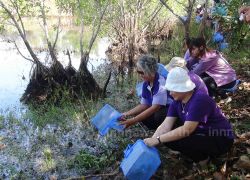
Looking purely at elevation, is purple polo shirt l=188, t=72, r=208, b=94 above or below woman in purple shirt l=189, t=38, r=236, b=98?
above

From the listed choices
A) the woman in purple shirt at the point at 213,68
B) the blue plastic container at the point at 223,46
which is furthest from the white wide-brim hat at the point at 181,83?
the blue plastic container at the point at 223,46

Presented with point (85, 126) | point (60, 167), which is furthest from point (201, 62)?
point (60, 167)

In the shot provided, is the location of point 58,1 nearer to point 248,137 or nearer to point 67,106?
point 67,106

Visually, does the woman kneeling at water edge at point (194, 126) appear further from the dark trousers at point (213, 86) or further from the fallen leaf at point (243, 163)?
the dark trousers at point (213, 86)

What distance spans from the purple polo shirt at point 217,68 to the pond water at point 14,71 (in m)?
4.10

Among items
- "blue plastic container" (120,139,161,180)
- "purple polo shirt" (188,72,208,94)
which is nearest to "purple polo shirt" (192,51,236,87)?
"purple polo shirt" (188,72,208,94)

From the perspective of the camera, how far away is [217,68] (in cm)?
521

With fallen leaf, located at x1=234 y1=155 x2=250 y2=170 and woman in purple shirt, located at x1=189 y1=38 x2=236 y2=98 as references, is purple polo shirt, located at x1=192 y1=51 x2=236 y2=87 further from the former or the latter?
fallen leaf, located at x1=234 y1=155 x2=250 y2=170

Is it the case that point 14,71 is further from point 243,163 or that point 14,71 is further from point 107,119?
point 243,163

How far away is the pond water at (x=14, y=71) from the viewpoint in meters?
8.11

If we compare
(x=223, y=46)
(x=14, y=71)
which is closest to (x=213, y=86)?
(x=223, y=46)

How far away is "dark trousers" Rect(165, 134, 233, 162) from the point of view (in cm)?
326

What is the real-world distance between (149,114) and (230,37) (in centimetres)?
537

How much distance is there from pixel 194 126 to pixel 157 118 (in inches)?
47.4
